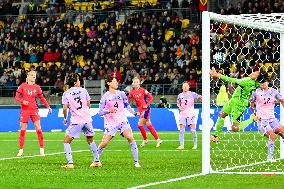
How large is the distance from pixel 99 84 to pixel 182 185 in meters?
24.6

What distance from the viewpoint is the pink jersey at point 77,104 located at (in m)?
16.7

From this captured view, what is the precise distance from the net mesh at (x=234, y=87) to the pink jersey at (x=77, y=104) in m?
2.84

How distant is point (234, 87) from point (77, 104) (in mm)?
12111

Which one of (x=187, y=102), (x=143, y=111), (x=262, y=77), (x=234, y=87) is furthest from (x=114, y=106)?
(x=234, y=87)

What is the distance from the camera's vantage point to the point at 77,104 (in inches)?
658

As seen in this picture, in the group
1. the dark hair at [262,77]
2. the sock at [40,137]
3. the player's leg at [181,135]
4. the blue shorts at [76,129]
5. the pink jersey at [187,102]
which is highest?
the dark hair at [262,77]

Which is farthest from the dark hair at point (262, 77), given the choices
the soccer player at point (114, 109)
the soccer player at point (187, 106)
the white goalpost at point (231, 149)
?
the soccer player at point (187, 106)

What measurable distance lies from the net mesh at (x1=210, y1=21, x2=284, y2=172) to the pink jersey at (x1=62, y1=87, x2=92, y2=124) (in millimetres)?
2838

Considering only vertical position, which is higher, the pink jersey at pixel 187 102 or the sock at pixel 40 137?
the pink jersey at pixel 187 102

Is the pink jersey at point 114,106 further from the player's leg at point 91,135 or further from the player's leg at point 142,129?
the player's leg at point 142,129

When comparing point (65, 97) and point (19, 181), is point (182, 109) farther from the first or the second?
point (19, 181)

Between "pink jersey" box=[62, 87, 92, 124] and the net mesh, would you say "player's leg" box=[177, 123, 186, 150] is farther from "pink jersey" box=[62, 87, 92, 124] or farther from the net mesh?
"pink jersey" box=[62, 87, 92, 124]

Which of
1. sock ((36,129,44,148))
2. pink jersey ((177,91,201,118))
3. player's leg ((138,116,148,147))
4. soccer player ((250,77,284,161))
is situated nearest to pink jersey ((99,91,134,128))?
soccer player ((250,77,284,161))

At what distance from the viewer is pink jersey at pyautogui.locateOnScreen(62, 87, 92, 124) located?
16688 mm
